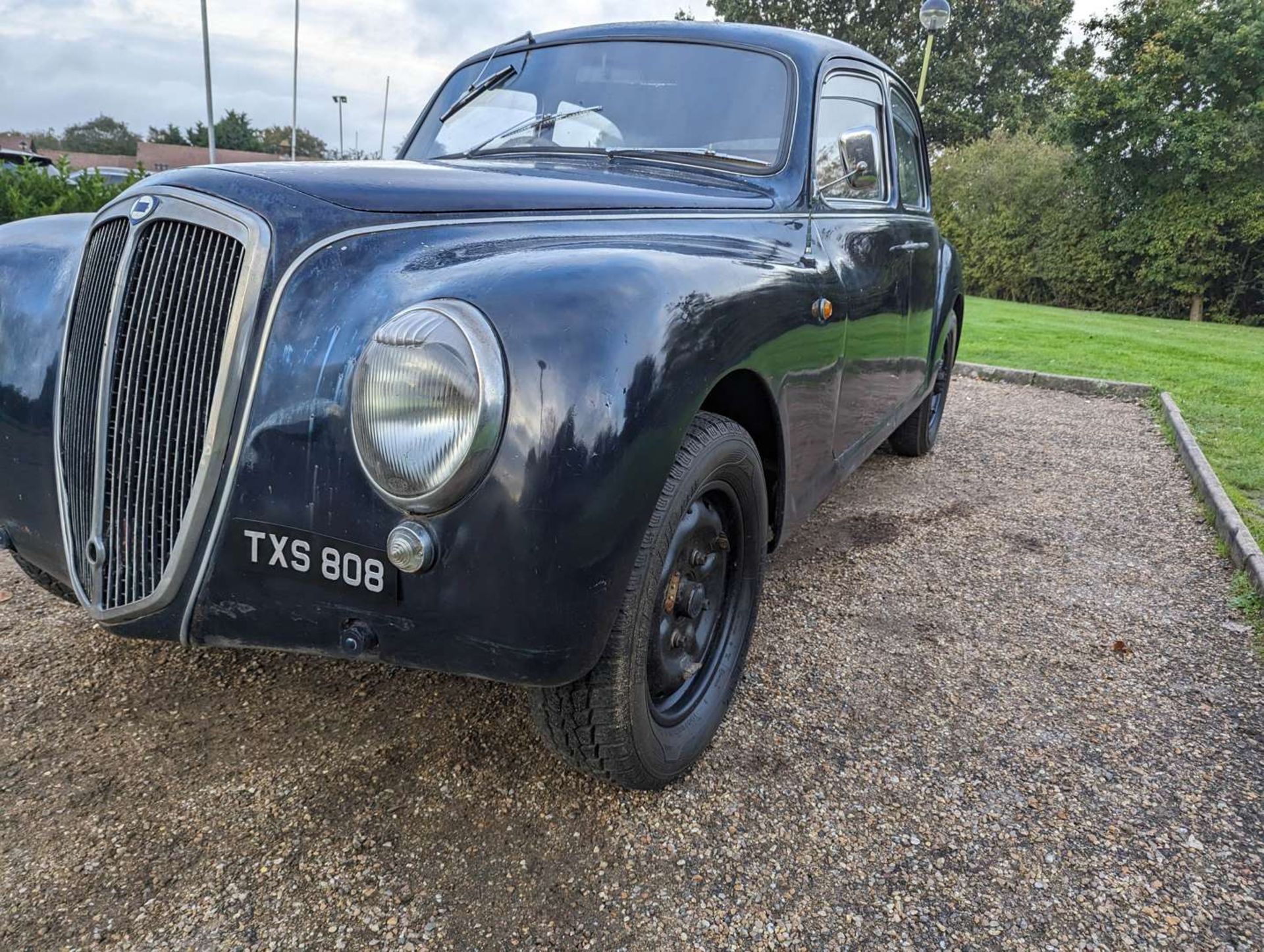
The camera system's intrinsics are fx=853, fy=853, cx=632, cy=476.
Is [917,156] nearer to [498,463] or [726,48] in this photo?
[726,48]

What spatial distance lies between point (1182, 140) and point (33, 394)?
70.4ft

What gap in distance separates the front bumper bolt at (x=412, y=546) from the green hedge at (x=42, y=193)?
6.55 m

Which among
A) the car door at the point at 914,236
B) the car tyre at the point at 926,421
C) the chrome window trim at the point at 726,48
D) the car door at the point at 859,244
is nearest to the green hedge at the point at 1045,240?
the car tyre at the point at 926,421

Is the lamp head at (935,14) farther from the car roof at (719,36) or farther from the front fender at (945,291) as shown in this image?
the car roof at (719,36)

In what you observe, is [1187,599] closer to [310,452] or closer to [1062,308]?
[310,452]

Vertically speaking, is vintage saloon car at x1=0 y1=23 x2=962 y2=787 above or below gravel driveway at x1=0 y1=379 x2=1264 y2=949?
above

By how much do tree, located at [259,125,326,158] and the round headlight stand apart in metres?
52.0

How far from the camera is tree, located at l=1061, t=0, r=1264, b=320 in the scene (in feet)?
57.3

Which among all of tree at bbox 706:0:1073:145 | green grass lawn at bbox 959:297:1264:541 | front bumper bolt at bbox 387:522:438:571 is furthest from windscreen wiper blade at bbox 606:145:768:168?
tree at bbox 706:0:1073:145

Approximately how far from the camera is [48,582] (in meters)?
2.28

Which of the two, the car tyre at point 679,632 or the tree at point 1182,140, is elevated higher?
the tree at point 1182,140

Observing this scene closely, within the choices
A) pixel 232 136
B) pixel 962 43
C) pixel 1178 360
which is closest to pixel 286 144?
pixel 232 136

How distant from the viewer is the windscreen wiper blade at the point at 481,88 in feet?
Result: 10.7

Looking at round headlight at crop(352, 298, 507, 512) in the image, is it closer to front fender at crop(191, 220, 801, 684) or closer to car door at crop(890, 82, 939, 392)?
front fender at crop(191, 220, 801, 684)
